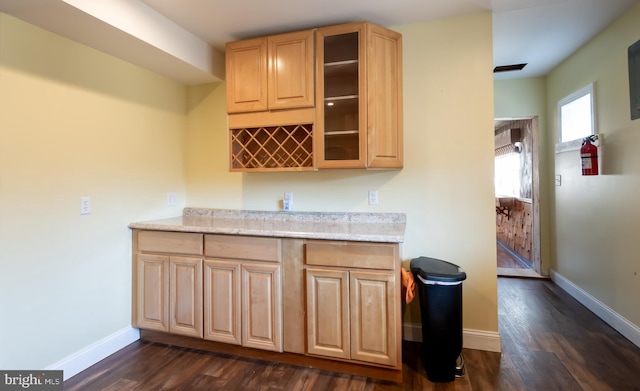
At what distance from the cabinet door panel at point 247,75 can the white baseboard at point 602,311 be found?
3214mm

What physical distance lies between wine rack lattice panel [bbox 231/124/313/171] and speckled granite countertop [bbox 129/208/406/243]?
0.46 m

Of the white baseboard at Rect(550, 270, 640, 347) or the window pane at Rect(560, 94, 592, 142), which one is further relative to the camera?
the window pane at Rect(560, 94, 592, 142)

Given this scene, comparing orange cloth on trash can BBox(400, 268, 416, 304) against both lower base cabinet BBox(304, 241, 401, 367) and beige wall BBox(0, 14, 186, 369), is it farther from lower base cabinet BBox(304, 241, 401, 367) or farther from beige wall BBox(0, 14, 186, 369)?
beige wall BBox(0, 14, 186, 369)

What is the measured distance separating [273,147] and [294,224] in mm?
635

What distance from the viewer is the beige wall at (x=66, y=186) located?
66.3 inches

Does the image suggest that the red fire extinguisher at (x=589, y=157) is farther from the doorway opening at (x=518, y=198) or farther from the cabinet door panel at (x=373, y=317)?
the cabinet door panel at (x=373, y=317)

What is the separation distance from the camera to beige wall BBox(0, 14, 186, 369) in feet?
5.52

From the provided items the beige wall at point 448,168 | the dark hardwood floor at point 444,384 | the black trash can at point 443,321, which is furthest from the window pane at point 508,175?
the black trash can at point 443,321

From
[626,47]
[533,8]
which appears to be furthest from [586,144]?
[533,8]

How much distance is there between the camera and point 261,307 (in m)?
2.03

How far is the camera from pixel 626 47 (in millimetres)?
2297

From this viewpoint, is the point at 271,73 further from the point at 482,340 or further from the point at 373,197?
the point at 482,340
